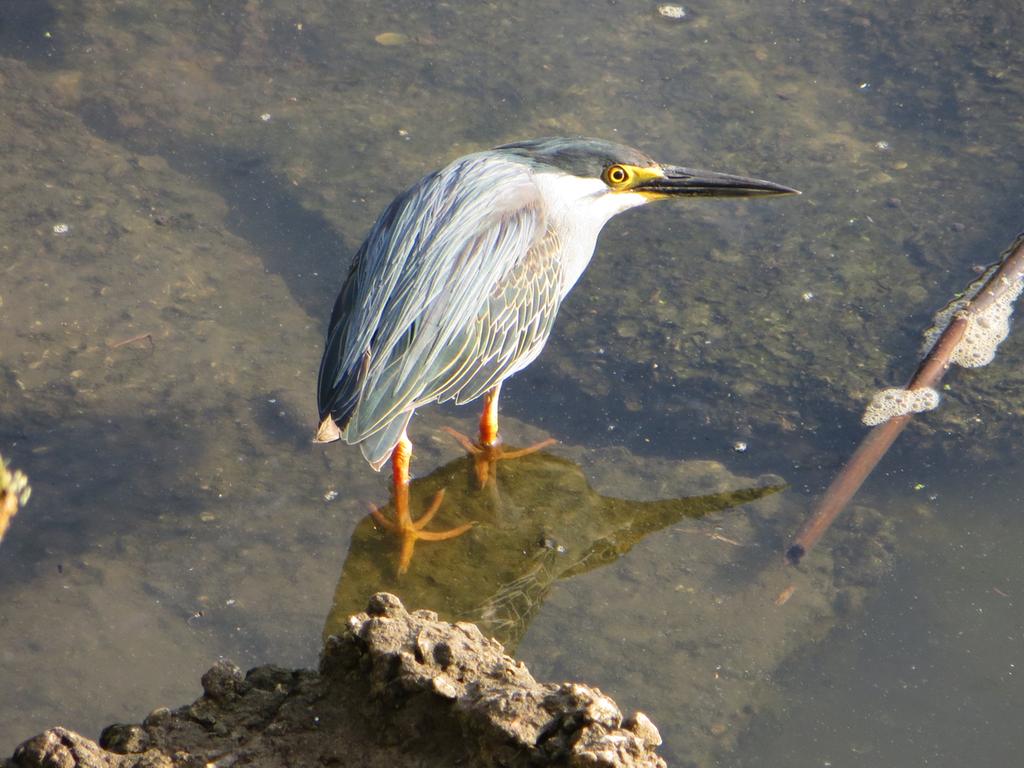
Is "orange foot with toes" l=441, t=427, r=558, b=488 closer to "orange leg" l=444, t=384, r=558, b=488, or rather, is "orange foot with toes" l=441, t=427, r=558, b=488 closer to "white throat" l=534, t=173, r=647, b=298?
"orange leg" l=444, t=384, r=558, b=488

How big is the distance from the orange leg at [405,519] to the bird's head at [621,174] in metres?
1.36

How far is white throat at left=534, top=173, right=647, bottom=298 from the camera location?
4.43 meters

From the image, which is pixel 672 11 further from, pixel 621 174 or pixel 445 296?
pixel 445 296

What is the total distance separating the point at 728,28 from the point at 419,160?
2.16 m

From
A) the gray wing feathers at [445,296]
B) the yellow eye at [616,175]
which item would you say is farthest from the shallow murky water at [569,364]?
the yellow eye at [616,175]

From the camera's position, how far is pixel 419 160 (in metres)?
→ 5.84

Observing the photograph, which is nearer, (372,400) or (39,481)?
(372,400)

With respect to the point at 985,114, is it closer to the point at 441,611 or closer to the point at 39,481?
the point at 441,611

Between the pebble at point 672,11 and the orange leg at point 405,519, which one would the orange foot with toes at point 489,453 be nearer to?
the orange leg at point 405,519

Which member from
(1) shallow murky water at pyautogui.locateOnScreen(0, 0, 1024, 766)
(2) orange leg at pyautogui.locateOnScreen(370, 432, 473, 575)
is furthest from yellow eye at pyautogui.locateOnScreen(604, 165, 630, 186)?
(2) orange leg at pyautogui.locateOnScreen(370, 432, 473, 575)

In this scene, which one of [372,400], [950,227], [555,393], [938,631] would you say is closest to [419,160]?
[555,393]

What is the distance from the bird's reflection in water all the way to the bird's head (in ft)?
3.97

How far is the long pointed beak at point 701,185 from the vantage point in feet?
14.9

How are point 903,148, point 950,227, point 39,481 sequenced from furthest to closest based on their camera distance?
point 903,148 → point 950,227 → point 39,481
